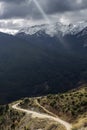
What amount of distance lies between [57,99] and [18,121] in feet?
76.8

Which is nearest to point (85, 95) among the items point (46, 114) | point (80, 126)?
point (46, 114)

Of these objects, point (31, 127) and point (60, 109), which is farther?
point (60, 109)

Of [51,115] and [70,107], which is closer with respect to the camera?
[70,107]

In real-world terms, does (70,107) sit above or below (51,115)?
above

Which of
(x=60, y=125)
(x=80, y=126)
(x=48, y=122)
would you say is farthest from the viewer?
(x=48, y=122)

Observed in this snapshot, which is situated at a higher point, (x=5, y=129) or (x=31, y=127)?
(x=5, y=129)

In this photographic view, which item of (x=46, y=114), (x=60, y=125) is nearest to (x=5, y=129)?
(x=46, y=114)

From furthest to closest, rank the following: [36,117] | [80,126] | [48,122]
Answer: [36,117], [48,122], [80,126]

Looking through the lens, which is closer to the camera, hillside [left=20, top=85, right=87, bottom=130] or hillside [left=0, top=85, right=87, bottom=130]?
hillside [left=20, top=85, right=87, bottom=130]

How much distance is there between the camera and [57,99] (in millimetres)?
186500

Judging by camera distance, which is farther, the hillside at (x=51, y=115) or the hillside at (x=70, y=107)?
the hillside at (x=51, y=115)

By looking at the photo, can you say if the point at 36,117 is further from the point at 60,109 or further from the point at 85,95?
the point at 85,95

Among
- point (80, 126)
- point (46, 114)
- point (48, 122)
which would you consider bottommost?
point (80, 126)

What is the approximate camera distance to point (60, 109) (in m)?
167
